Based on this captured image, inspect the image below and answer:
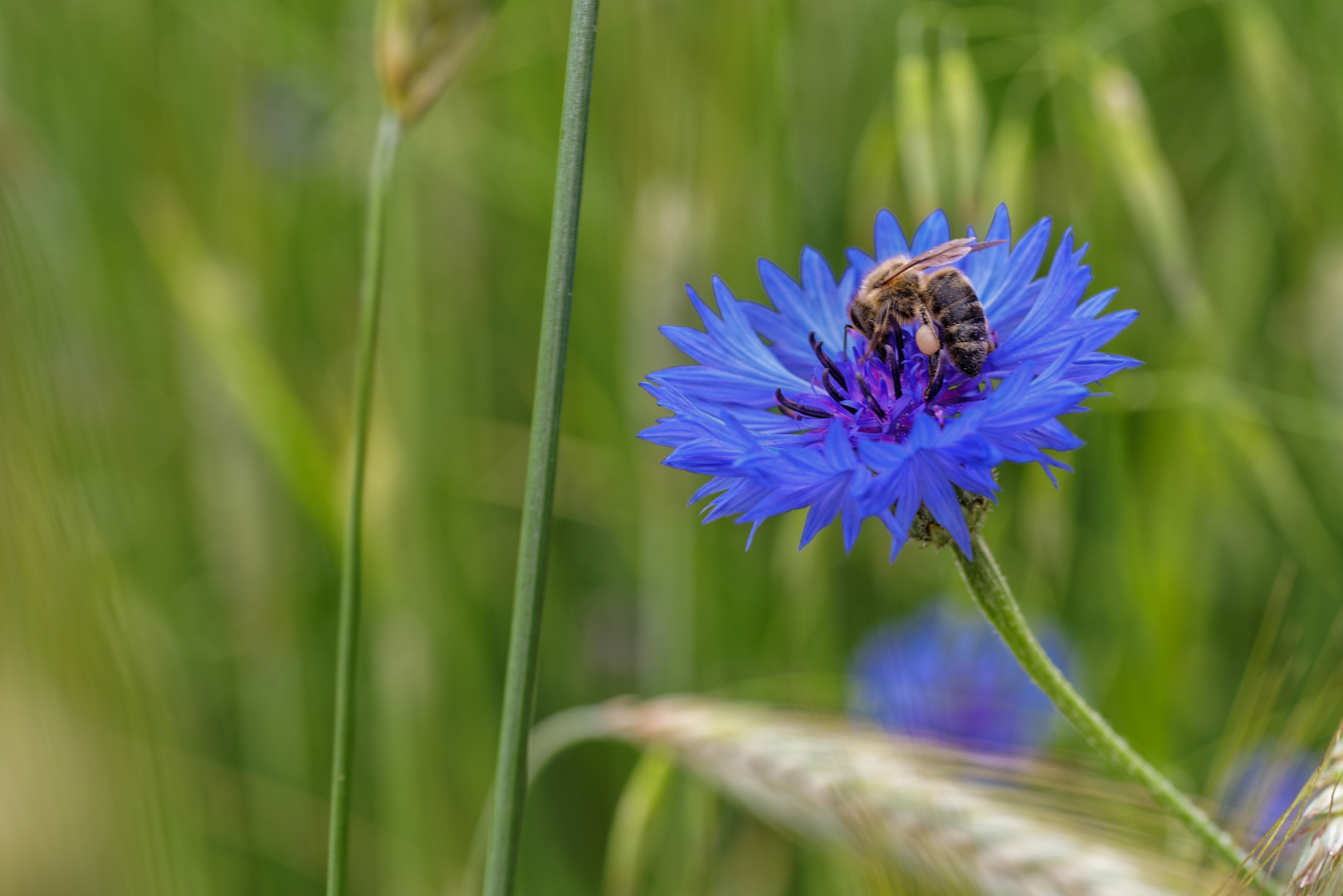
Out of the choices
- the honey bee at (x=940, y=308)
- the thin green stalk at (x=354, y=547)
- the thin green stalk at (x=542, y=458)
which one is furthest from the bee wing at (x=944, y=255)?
the thin green stalk at (x=354, y=547)

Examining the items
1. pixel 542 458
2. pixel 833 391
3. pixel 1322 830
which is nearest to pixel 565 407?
pixel 833 391

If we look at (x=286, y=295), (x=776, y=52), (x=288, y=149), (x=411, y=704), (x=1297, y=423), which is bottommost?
(x=411, y=704)

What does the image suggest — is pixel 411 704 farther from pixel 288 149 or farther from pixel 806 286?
pixel 288 149

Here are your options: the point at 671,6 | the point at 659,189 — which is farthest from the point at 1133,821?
the point at 671,6

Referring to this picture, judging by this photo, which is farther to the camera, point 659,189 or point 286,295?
point 286,295

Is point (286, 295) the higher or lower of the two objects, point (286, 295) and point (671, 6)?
the lower

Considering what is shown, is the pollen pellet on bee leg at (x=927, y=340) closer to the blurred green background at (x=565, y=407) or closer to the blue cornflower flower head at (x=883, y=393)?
the blue cornflower flower head at (x=883, y=393)

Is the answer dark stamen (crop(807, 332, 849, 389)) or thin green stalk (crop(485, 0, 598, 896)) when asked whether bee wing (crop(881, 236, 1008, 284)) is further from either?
thin green stalk (crop(485, 0, 598, 896))

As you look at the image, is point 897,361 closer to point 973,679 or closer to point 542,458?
point 542,458
